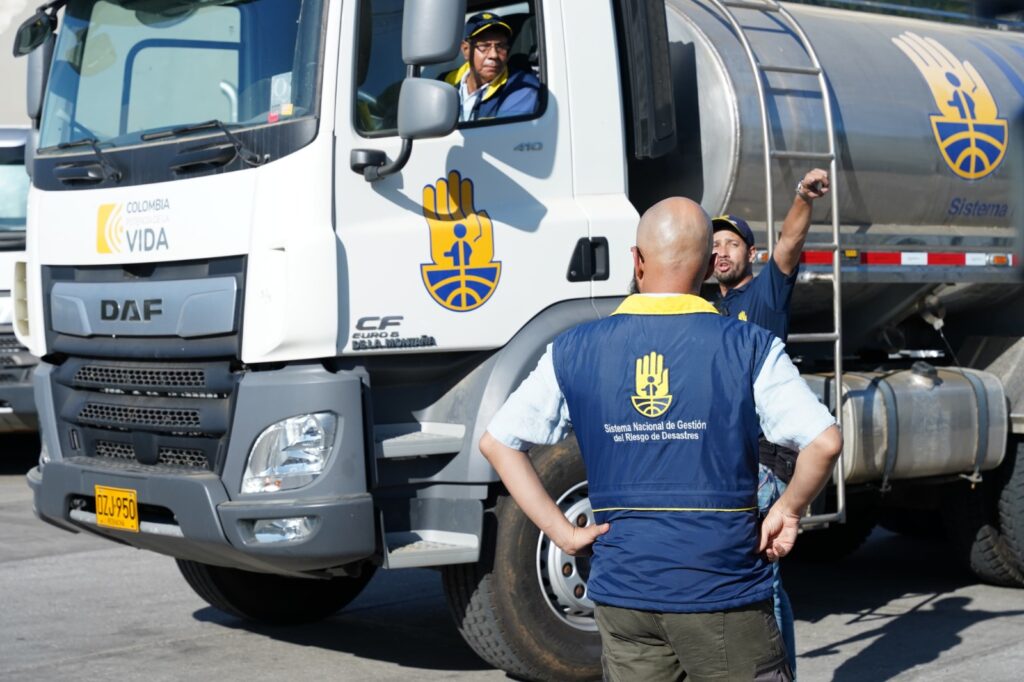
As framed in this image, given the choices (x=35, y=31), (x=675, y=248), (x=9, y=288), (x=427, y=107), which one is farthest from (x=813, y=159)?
(x=9, y=288)

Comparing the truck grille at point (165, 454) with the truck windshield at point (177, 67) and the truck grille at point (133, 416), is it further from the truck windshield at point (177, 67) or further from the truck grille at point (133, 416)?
the truck windshield at point (177, 67)

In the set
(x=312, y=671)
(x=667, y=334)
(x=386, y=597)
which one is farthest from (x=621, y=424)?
(x=386, y=597)

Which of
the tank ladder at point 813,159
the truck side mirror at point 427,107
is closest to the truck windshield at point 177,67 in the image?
the truck side mirror at point 427,107

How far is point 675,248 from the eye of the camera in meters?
3.40

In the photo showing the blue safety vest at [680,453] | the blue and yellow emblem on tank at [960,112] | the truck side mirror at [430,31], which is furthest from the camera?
the blue and yellow emblem on tank at [960,112]

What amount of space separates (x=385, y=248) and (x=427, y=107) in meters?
0.55

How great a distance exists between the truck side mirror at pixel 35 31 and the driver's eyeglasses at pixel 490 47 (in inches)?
78.9

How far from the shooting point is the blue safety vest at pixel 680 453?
3289 mm

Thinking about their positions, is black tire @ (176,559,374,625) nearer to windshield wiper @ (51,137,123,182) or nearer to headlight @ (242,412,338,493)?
headlight @ (242,412,338,493)

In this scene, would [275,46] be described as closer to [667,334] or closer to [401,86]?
[401,86]

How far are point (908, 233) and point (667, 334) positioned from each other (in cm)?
407

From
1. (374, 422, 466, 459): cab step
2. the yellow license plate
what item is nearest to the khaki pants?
(374, 422, 466, 459): cab step

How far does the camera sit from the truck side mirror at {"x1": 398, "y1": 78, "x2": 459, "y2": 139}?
17.2 ft

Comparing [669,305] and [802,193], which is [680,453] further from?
[802,193]
